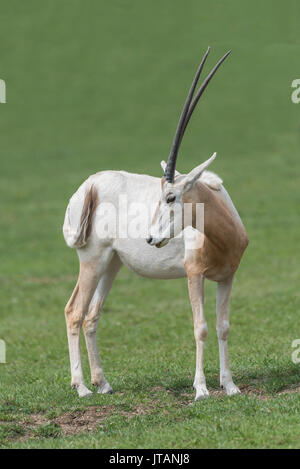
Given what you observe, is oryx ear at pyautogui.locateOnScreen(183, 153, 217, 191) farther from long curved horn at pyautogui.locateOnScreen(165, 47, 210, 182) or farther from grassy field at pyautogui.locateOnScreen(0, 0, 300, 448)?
grassy field at pyautogui.locateOnScreen(0, 0, 300, 448)

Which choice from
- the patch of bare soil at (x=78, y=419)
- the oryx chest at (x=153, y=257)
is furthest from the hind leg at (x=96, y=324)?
the patch of bare soil at (x=78, y=419)

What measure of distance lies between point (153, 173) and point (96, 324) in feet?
66.6

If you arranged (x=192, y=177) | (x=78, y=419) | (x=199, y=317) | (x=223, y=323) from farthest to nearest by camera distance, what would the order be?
(x=223, y=323) < (x=199, y=317) < (x=78, y=419) < (x=192, y=177)

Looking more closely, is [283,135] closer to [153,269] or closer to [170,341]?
[170,341]

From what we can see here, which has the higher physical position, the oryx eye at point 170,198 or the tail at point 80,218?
the oryx eye at point 170,198

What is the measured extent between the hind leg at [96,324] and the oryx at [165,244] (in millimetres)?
12

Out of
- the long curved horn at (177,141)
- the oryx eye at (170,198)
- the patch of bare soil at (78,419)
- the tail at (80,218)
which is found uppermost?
the long curved horn at (177,141)

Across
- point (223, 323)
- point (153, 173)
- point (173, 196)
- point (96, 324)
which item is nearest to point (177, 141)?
point (173, 196)

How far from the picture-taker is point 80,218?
9461 mm

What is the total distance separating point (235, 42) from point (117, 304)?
1904cm

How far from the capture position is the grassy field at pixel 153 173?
814 centimetres

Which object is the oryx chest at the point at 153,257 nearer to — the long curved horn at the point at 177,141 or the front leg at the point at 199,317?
the front leg at the point at 199,317

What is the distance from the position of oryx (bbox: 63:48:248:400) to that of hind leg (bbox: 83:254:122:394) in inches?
0.5

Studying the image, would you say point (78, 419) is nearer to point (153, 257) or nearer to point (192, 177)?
point (153, 257)
